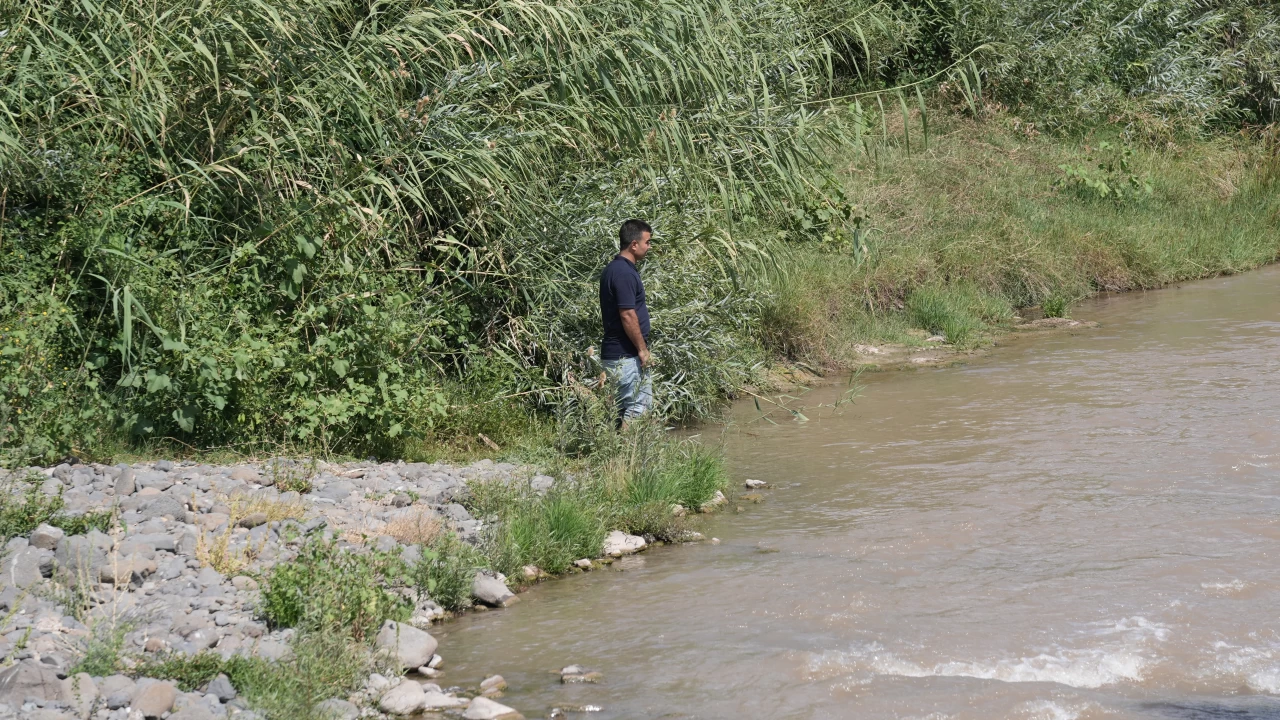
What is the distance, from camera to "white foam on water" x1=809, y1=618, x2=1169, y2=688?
549cm

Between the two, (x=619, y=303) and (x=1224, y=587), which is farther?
(x=619, y=303)

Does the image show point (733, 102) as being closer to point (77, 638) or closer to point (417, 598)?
point (417, 598)

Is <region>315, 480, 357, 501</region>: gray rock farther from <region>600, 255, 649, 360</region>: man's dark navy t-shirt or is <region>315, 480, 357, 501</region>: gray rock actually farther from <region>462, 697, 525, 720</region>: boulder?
<region>462, 697, 525, 720</region>: boulder

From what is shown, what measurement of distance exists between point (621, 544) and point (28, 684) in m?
3.61

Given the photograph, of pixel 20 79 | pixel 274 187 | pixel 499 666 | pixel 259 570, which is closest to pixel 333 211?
pixel 274 187

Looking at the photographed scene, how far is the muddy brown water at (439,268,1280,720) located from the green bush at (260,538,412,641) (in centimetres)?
43

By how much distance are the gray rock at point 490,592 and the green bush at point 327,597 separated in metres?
0.62

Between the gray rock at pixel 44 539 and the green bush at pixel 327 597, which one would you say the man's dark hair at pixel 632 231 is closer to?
the green bush at pixel 327 597

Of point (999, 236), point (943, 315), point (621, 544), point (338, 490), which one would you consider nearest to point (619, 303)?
point (621, 544)

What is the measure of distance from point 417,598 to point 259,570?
0.78 metres

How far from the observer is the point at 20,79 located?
311 inches

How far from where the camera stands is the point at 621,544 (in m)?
7.55

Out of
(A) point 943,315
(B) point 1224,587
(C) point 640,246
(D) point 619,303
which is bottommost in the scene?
(A) point 943,315

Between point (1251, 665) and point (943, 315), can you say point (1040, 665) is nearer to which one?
point (1251, 665)
